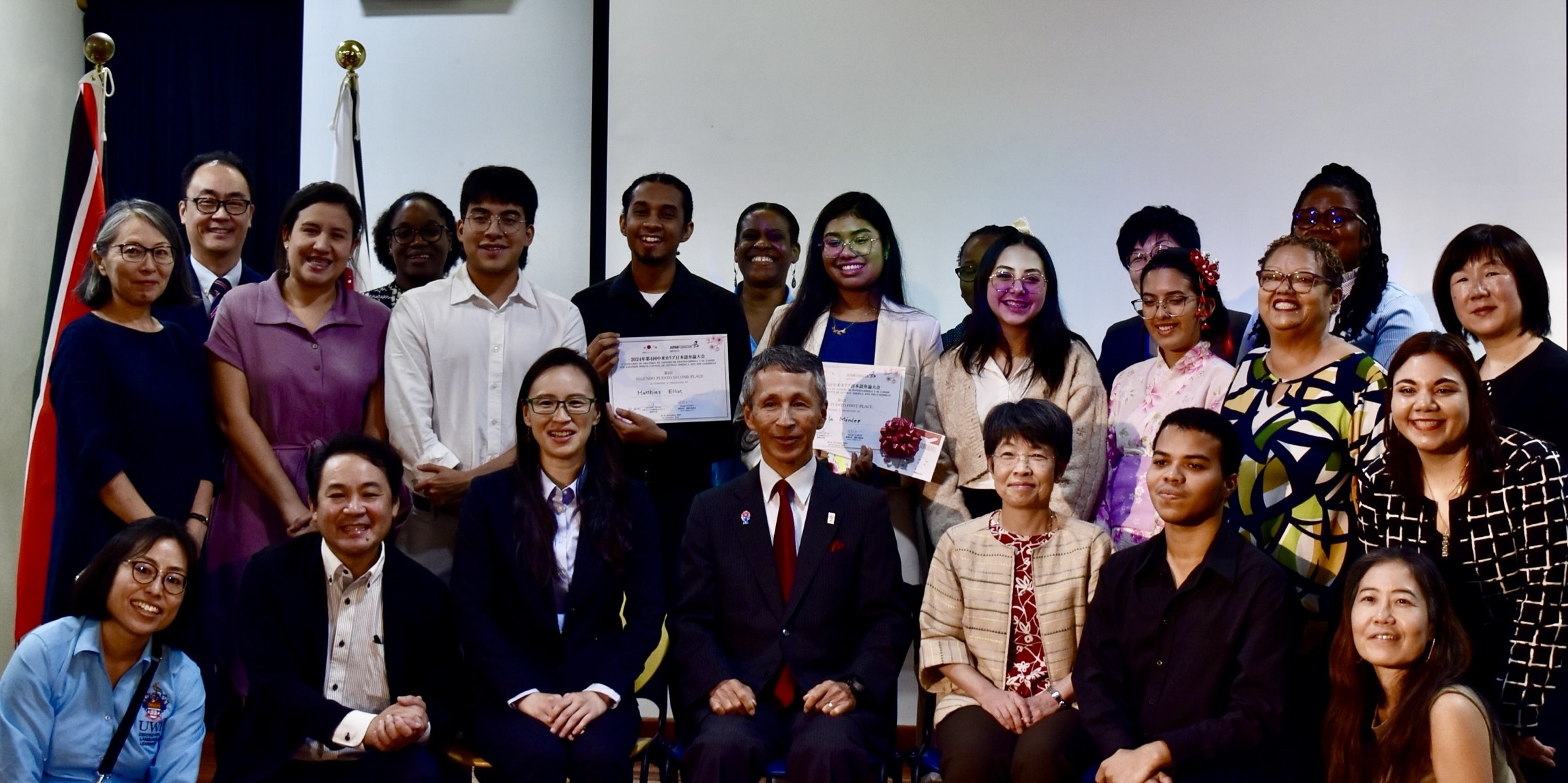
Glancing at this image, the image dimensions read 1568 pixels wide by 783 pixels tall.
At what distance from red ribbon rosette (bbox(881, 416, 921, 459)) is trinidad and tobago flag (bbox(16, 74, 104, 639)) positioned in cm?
261

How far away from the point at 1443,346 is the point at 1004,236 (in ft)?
4.44

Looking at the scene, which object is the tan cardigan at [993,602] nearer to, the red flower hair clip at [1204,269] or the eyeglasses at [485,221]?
the red flower hair clip at [1204,269]

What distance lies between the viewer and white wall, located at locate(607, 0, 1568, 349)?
5.22 m

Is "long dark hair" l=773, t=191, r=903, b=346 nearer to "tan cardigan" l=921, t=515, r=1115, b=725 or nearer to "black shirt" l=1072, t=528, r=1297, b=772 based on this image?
"tan cardigan" l=921, t=515, r=1115, b=725

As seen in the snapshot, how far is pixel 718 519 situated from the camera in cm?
354

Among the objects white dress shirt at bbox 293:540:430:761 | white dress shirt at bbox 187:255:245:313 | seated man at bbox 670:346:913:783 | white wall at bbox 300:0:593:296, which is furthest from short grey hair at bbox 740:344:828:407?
white wall at bbox 300:0:593:296

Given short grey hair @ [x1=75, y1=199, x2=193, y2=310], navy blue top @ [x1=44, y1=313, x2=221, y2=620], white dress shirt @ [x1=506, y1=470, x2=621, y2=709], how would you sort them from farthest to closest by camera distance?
short grey hair @ [x1=75, y1=199, x2=193, y2=310]
navy blue top @ [x1=44, y1=313, x2=221, y2=620]
white dress shirt @ [x1=506, y1=470, x2=621, y2=709]

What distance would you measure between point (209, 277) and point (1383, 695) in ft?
12.7

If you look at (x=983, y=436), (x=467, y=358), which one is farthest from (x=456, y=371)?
(x=983, y=436)

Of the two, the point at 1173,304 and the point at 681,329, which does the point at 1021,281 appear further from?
the point at 681,329

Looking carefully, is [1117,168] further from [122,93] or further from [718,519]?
[122,93]

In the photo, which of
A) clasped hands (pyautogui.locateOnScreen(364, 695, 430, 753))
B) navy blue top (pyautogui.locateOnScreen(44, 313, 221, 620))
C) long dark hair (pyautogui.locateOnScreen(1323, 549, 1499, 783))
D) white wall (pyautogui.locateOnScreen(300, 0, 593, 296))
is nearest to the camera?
long dark hair (pyautogui.locateOnScreen(1323, 549, 1499, 783))

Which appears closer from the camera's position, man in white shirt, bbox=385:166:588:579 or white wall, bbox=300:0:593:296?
man in white shirt, bbox=385:166:588:579

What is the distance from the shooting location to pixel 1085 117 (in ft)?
17.8
